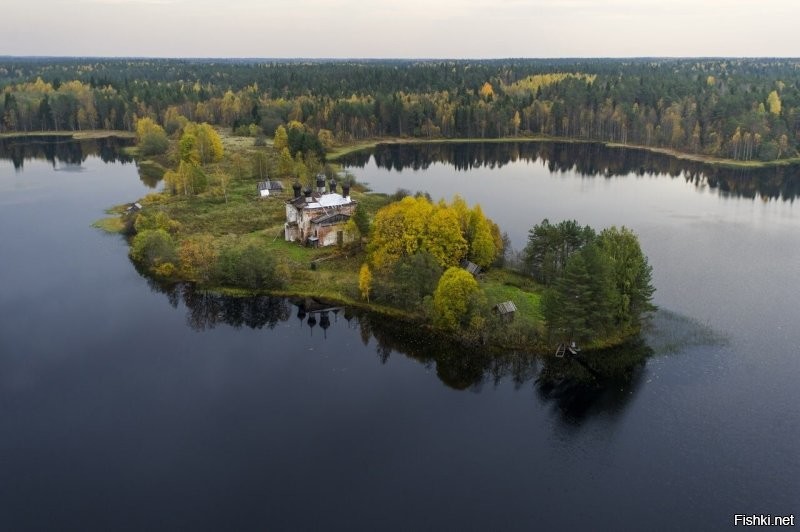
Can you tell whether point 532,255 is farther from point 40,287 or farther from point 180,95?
point 180,95

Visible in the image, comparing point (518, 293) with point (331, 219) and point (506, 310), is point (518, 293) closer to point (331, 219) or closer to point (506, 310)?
point (506, 310)

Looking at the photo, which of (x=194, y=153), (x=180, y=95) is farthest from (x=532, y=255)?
(x=180, y=95)

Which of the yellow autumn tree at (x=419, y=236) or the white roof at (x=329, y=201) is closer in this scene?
the yellow autumn tree at (x=419, y=236)

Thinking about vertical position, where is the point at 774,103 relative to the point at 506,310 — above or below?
above

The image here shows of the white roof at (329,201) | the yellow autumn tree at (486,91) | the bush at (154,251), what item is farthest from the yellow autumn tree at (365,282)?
the yellow autumn tree at (486,91)

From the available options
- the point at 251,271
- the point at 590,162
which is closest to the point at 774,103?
the point at 590,162

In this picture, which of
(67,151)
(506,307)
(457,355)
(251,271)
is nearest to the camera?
(457,355)

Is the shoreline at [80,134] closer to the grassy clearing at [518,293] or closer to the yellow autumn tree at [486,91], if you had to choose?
the yellow autumn tree at [486,91]
